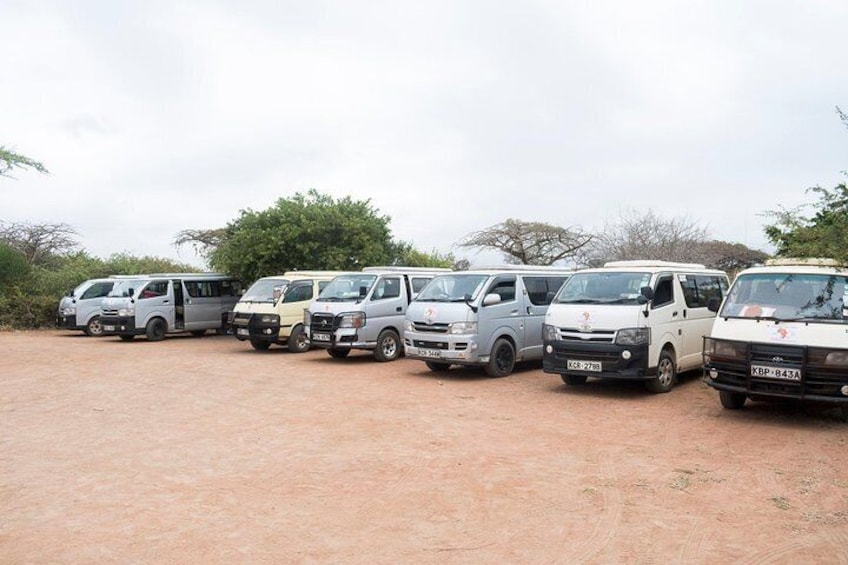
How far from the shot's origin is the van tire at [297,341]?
687 inches

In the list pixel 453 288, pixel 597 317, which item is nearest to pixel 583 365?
pixel 597 317

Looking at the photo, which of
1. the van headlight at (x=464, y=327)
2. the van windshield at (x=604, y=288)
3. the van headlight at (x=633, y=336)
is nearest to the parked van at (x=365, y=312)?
the van headlight at (x=464, y=327)

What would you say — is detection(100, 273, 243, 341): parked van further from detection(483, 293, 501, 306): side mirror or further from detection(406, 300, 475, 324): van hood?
detection(483, 293, 501, 306): side mirror

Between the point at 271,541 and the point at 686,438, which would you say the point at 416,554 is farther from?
the point at 686,438

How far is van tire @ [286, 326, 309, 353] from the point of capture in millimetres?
17453

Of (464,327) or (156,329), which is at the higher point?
(464,327)

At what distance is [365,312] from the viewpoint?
1498 centimetres

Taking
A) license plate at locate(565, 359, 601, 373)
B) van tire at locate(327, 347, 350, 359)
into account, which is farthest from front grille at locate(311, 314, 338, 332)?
license plate at locate(565, 359, 601, 373)

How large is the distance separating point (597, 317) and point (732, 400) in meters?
2.22

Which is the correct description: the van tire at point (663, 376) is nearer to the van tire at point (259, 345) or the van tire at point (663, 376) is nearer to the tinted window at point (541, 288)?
the tinted window at point (541, 288)

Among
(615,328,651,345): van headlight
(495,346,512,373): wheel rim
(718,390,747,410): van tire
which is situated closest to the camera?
(718,390,747,410): van tire

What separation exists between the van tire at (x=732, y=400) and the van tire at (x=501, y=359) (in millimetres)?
4258

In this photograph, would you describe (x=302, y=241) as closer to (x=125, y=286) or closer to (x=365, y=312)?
(x=125, y=286)

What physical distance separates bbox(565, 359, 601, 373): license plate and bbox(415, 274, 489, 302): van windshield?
8.38 feet
